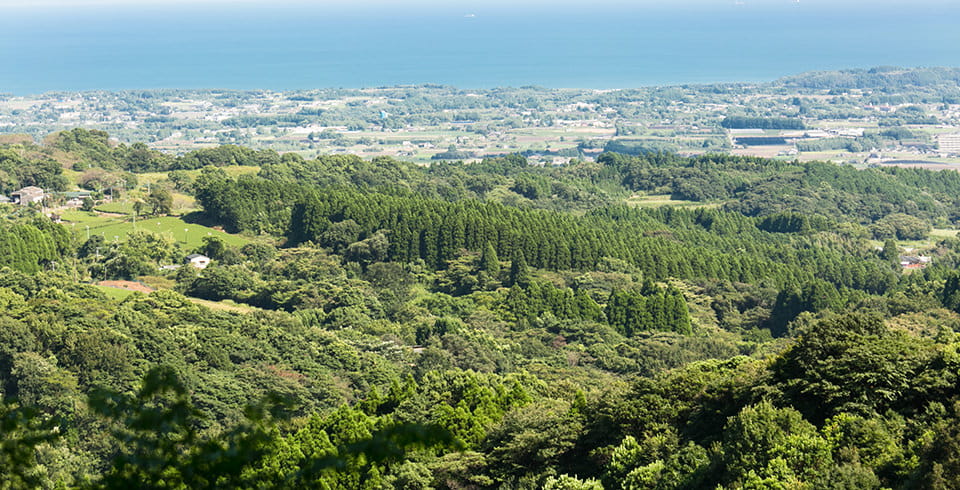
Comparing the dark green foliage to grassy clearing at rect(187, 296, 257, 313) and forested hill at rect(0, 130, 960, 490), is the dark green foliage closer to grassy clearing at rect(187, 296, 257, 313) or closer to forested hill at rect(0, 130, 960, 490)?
forested hill at rect(0, 130, 960, 490)

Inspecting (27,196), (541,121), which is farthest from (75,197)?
(541,121)

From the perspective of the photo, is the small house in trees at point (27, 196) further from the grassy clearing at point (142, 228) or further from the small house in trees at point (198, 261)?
the small house in trees at point (198, 261)

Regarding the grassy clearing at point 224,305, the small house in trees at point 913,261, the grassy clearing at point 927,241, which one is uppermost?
the grassy clearing at point 224,305

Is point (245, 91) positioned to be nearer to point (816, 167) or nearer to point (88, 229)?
point (816, 167)

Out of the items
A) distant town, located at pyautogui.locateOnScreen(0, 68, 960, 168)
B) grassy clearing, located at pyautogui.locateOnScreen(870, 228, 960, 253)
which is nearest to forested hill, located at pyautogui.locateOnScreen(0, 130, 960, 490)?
grassy clearing, located at pyautogui.locateOnScreen(870, 228, 960, 253)

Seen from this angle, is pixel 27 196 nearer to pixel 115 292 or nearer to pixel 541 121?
pixel 115 292

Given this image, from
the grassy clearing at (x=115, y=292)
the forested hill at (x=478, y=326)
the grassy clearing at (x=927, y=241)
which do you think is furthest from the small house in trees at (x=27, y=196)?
the grassy clearing at (x=927, y=241)
